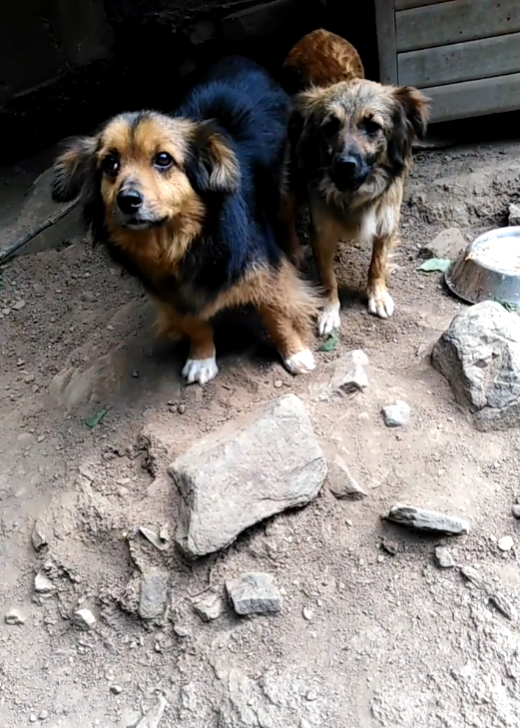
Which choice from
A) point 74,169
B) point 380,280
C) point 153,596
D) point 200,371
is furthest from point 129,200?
point 380,280

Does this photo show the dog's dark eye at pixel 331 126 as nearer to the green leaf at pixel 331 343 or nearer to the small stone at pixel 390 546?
the green leaf at pixel 331 343

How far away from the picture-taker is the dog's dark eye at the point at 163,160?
245 centimetres

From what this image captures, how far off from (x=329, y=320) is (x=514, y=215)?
1.18 m

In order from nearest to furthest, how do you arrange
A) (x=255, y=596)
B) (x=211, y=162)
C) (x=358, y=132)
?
(x=255, y=596) < (x=211, y=162) < (x=358, y=132)

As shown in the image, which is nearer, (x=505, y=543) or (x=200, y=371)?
(x=505, y=543)

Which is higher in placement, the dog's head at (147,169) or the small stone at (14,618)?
the dog's head at (147,169)

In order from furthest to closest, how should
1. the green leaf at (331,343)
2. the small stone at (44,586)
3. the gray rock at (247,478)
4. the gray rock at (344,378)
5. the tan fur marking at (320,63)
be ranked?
the tan fur marking at (320,63) → the green leaf at (331,343) → the gray rock at (344,378) → the small stone at (44,586) → the gray rock at (247,478)

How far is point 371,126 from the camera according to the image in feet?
9.64

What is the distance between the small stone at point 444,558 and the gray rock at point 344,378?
2.32ft

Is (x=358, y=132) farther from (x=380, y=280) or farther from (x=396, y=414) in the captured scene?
(x=396, y=414)

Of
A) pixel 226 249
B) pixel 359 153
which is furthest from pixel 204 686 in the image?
pixel 359 153

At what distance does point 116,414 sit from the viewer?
307 centimetres

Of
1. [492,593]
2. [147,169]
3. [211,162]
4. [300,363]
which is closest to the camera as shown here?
[492,593]

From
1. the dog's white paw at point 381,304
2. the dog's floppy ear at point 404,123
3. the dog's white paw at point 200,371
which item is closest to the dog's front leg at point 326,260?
the dog's white paw at point 381,304
